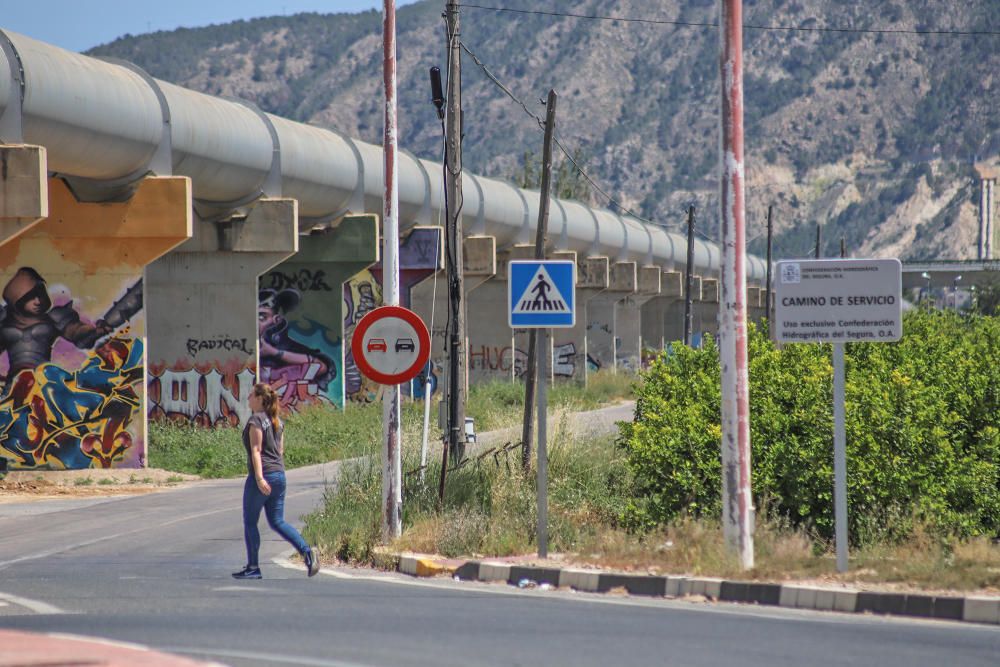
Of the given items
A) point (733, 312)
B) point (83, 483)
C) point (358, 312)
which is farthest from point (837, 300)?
point (358, 312)

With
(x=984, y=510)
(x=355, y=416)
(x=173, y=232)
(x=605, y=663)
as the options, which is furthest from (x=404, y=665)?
(x=355, y=416)

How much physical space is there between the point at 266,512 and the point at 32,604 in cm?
240

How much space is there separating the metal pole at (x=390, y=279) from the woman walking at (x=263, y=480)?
160cm

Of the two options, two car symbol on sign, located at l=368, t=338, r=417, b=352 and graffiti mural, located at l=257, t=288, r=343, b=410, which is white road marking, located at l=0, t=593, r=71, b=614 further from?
graffiti mural, located at l=257, t=288, r=343, b=410

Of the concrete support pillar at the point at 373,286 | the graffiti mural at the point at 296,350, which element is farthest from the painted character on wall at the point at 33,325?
the concrete support pillar at the point at 373,286

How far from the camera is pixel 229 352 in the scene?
3173 cm

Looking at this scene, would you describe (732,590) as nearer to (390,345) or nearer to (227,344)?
(390,345)

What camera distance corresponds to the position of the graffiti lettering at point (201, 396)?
31.9 metres

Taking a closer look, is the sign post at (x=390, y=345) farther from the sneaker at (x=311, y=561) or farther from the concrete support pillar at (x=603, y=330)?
the concrete support pillar at (x=603, y=330)

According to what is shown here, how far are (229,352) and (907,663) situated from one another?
79.1 feet

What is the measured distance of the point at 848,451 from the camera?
15797 mm

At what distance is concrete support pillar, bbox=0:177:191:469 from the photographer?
2567 centimetres

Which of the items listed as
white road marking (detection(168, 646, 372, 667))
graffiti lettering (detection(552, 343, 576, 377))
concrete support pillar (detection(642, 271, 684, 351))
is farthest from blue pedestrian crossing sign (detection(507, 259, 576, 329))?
concrete support pillar (detection(642, 271, 684, 351))

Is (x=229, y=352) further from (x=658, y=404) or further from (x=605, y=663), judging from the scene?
(x=605, y=663)
